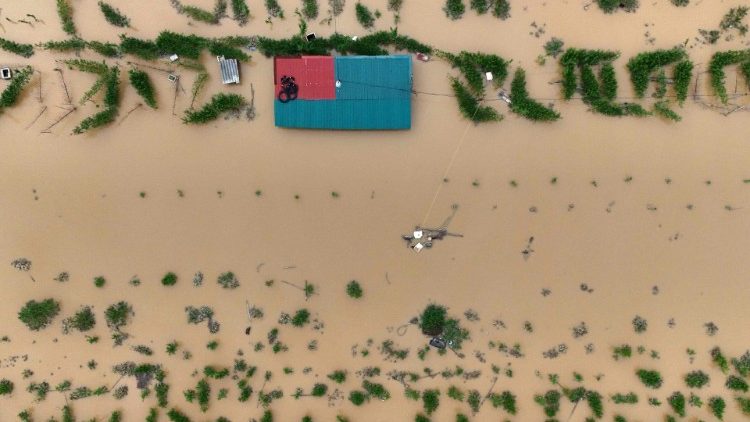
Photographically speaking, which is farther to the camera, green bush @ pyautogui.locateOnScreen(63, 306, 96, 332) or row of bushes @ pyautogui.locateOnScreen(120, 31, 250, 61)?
green bush @ pyautogui.locateOnScreen(63, 306, 96, 332)

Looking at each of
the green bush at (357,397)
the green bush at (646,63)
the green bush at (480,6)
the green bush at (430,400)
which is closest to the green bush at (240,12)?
the green bush at (480,6)

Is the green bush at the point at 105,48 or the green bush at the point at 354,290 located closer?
the green bush at the point at 105,48

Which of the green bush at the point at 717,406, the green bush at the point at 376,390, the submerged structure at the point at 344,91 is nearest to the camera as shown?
the submerged structure at the point at 344,91

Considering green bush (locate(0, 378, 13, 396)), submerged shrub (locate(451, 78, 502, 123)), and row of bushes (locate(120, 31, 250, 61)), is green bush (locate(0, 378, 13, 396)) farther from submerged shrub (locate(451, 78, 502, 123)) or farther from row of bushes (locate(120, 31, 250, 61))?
submerged shrub (locate(451, 78, 502, 123))

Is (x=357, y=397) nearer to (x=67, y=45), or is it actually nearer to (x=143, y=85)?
(x=143, y=85)

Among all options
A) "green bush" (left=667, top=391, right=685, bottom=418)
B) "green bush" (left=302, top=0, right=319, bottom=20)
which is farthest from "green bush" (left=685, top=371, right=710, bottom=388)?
"green bush" (left=302, top=0, right=319, bottom=20)

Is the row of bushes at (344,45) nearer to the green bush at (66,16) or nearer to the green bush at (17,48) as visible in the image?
Answer: the green bush at (66,16)
